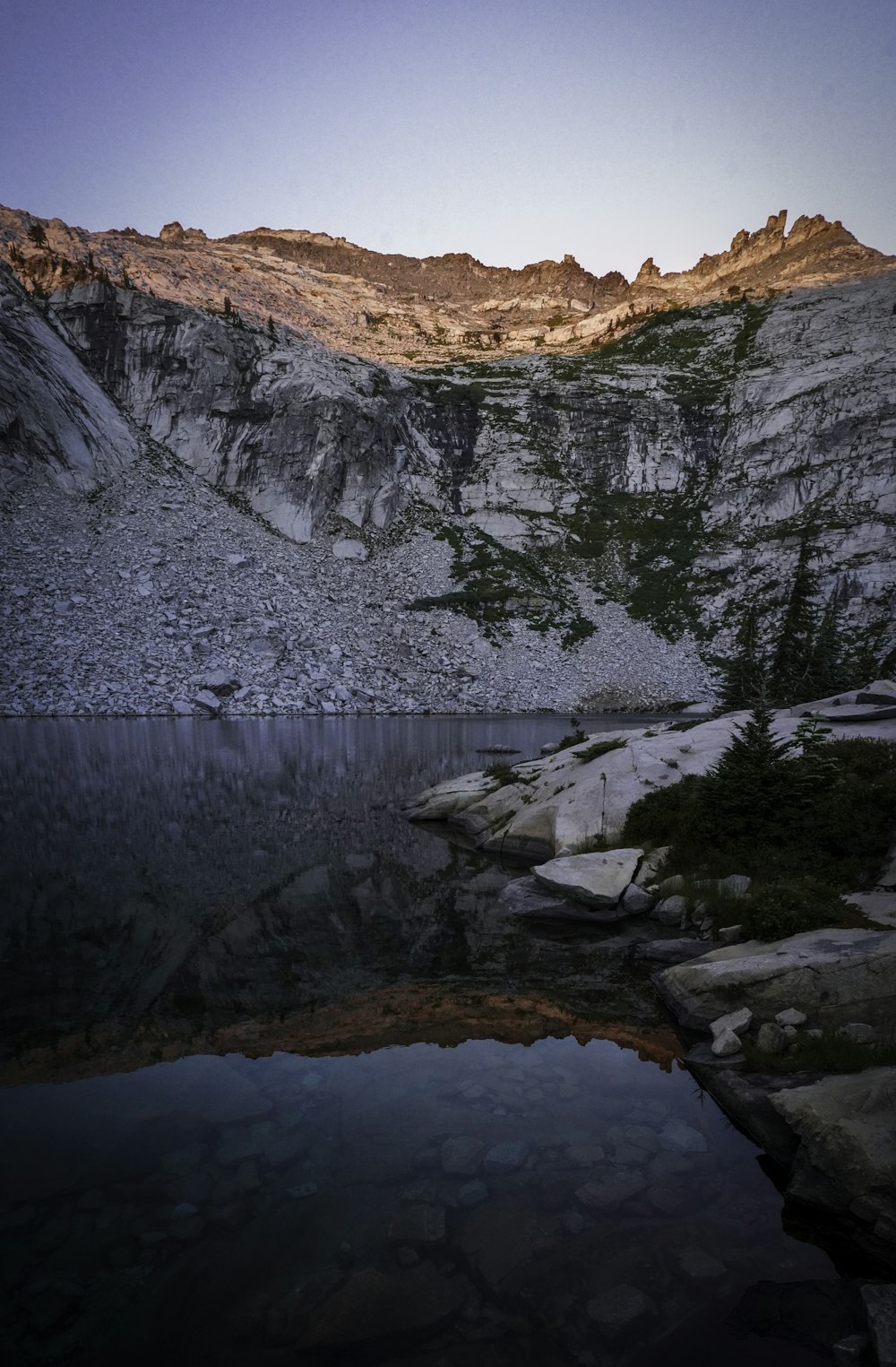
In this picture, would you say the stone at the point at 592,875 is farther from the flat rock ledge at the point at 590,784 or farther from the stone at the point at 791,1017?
the stone at the point at 791,1017

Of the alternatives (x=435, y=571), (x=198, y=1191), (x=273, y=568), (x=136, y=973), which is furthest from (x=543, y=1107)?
(x=435, y=571)

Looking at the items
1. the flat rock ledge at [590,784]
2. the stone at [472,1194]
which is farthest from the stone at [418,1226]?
the flat rock ledge at [590,784]

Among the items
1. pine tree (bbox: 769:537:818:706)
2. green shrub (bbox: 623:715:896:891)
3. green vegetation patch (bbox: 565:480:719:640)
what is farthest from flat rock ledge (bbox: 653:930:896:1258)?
green vegetation patch (bbox: 565:480:719:640)

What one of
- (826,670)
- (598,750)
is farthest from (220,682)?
(826,670)

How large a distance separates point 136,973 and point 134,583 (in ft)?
240

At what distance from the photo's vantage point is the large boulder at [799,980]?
877 centimetres

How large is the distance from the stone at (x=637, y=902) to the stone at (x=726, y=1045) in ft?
21.0

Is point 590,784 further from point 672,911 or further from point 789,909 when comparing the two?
point 789,909

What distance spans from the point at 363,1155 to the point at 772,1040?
17.4 feet

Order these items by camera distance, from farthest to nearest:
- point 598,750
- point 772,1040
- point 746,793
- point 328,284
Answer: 1. point 328,284
2. point 598,750
3. point 746,793
4. point 772,1040

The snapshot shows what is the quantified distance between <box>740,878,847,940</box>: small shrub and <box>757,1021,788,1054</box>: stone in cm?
305

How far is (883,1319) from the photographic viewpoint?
465cm

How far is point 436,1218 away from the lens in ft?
20.1

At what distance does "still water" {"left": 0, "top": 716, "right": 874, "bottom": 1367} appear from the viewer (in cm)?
499
